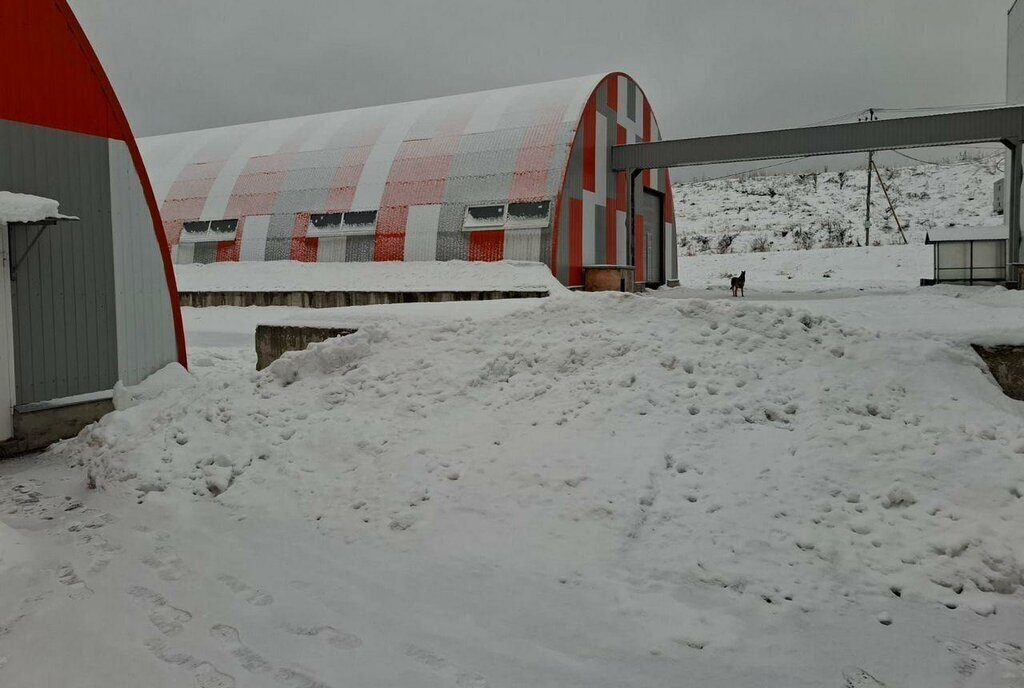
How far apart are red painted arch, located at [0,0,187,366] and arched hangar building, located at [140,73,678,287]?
13.6 meters

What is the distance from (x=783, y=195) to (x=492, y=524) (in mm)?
71205

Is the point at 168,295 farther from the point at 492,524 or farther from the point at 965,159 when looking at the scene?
the point at 965,159

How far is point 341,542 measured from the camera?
19.9 feet

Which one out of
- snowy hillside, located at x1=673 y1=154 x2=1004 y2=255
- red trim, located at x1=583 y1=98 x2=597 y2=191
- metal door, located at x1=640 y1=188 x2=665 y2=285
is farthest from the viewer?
snowy hillside, located at x1=673 y1=154 x2=1004 y2=255

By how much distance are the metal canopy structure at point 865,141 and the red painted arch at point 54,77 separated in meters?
19.0

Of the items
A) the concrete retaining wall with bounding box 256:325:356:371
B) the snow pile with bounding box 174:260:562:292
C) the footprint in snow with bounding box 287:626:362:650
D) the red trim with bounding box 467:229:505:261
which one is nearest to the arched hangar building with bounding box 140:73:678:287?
the red trim with bounding box 467:229:505:261

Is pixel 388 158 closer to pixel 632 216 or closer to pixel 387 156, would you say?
pixel 387 156

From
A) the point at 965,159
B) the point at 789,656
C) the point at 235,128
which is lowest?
the point at 789,656

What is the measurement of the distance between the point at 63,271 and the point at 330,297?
13.1 m

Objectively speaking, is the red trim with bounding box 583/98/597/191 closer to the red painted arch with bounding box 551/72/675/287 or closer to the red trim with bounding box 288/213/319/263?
the red painted arch with bounding box 551/72/675/287

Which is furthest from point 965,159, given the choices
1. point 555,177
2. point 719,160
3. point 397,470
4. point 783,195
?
point 397,470

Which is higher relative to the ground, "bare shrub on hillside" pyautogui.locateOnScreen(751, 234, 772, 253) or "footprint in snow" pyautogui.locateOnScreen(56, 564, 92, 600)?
"bare shrub on hillside" pyautogui.locateOnScreen(751, 234, 772, 253)

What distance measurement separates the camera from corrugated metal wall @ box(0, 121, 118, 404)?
30.7 ft

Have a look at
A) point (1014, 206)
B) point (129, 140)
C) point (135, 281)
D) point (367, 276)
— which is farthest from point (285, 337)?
point (1014, 206)
